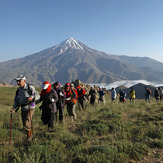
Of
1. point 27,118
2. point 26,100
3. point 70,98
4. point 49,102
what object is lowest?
point 27,118

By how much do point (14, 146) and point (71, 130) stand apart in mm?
2183

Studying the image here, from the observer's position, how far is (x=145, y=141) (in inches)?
172

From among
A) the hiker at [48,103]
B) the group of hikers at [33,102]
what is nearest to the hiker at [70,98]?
the group of hikers at [33,102]

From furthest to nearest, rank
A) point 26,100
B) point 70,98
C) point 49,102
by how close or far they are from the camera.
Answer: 1. point 70,98
2. point 49,102
3. point 26,100

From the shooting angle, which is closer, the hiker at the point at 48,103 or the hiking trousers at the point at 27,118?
the hiking trousers at the point at 27,118

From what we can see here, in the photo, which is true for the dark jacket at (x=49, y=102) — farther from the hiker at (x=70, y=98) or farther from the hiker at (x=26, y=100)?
the hiker at (x=70, y=98)

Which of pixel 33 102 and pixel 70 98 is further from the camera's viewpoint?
pixel 70 98

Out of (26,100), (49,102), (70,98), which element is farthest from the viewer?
(70,98)

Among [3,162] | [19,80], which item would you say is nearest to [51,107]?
[19,80]

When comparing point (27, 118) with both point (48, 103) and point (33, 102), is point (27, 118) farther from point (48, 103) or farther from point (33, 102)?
point (48, 103)

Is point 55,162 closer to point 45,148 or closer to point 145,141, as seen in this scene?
point 45,148

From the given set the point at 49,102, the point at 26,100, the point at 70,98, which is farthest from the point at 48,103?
the point at 70,98

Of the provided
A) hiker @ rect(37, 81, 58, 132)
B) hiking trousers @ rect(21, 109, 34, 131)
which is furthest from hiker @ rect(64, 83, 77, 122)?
hiking trousers @ rect(21, 109, 34, 131)

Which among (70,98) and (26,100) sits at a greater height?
(26,100)
